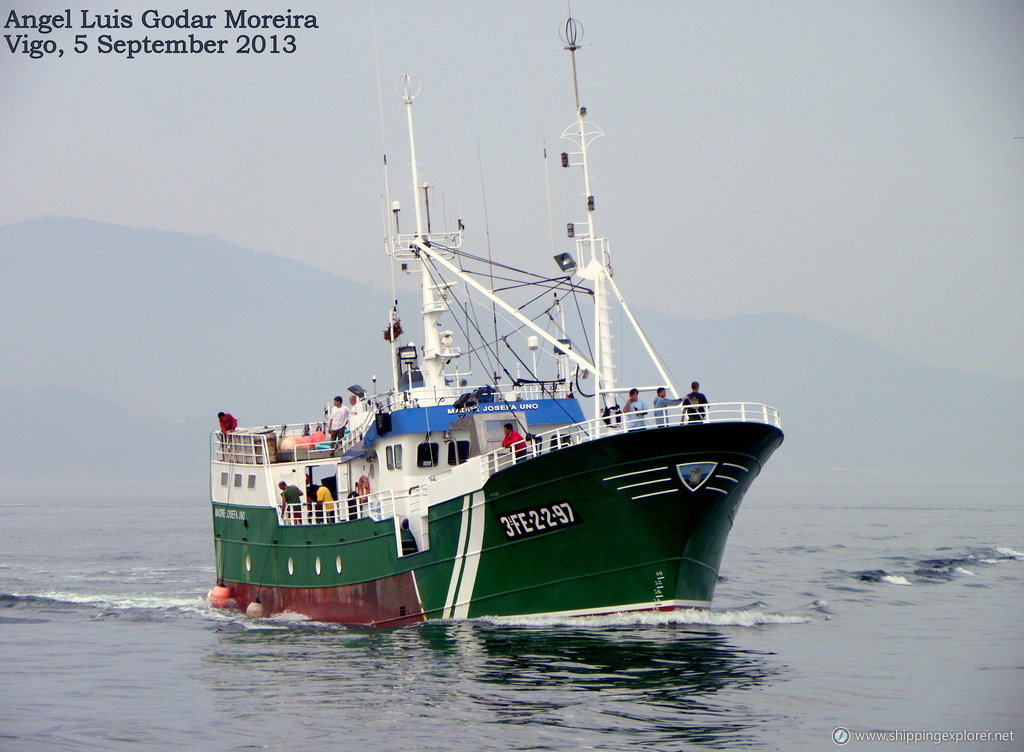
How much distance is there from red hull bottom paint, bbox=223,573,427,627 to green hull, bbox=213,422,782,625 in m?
0.06

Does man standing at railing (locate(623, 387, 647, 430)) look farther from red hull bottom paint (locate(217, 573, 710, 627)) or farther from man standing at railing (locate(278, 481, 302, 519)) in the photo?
man standing at railing (locate(278, 481, 302, 519))

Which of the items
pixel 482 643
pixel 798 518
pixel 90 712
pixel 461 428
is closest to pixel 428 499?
pixel 461 428

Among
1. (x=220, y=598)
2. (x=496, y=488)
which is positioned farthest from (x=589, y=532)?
(x=220, y=598)

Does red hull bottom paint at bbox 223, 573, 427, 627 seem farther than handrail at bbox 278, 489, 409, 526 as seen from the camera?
No

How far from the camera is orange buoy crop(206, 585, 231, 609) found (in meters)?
35.9

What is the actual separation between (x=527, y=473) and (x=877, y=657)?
7527 millimetres

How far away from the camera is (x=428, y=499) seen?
92.9 feet

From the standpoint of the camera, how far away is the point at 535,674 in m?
22.0

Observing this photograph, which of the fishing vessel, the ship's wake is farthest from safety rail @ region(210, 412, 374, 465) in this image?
the ship's wake

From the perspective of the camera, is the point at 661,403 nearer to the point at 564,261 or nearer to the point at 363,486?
the point at 564,261

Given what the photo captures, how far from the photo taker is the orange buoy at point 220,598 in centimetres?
3591

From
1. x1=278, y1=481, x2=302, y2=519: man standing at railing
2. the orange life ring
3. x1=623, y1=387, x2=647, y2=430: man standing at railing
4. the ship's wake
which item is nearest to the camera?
x1=623, y1=387, x2=647, y2=430: man standing at railing

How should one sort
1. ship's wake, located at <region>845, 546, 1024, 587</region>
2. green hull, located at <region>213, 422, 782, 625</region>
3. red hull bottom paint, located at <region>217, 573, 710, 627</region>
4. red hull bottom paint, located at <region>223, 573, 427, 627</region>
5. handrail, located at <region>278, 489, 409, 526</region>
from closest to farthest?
green hull, located at <region>213, 422, 782, 625</region>
red hull bottom paint, located at <region>217, 573, 710, 627</region>
red hull bottom paint, located at <region>223, 573, 427, 627</region>
handrail, located at <region>278, 489, 409, 526</region>
ship's wake, located at <region>845, 546, 1024, 587</region>

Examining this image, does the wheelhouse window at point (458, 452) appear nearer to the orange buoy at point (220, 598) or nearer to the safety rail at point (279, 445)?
the safety rail at point (279, 445)
